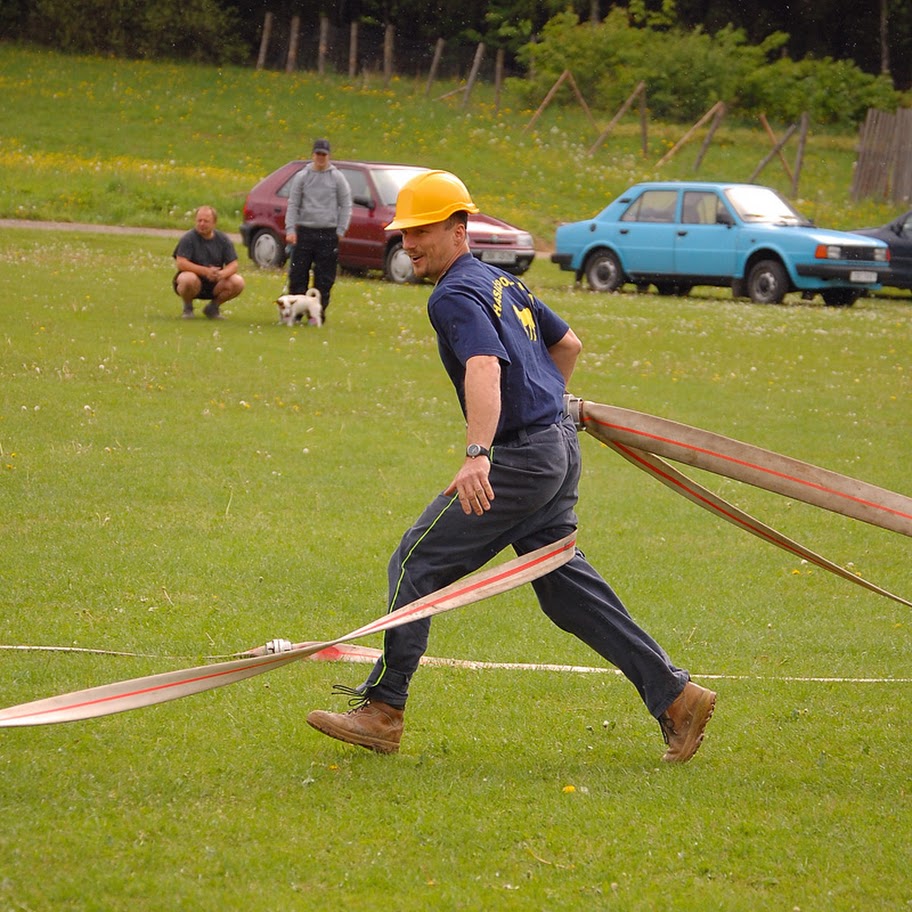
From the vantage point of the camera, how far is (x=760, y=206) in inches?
893

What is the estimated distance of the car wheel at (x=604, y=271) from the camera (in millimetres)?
23359

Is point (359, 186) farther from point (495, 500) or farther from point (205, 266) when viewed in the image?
point (495, 500)

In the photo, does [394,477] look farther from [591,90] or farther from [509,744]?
[591,90]

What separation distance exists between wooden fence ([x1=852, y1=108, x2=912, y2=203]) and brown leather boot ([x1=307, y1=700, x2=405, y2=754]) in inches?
1300

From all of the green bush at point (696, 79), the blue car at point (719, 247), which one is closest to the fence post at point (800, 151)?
the green bush at point (696, 79)

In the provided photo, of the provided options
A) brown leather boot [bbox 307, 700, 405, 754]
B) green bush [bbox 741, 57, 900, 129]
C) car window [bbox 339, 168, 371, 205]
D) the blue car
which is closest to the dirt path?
car window [bbox 339, 168, 371, 205]

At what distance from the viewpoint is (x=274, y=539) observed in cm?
777

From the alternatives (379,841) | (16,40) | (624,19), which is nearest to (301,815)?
(379,841)

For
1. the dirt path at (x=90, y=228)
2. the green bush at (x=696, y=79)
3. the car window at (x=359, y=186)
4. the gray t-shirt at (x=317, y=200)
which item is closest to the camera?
the gray t-shirt at (x=317, y=200)

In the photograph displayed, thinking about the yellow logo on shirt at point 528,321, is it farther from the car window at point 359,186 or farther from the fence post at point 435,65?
the fence post at point 435,65

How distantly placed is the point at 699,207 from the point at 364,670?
1808 cm

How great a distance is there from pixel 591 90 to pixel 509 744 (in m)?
42.3

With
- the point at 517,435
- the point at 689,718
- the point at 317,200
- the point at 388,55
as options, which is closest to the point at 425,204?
the point at 517,435

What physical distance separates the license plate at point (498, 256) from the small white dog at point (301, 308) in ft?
19.0
